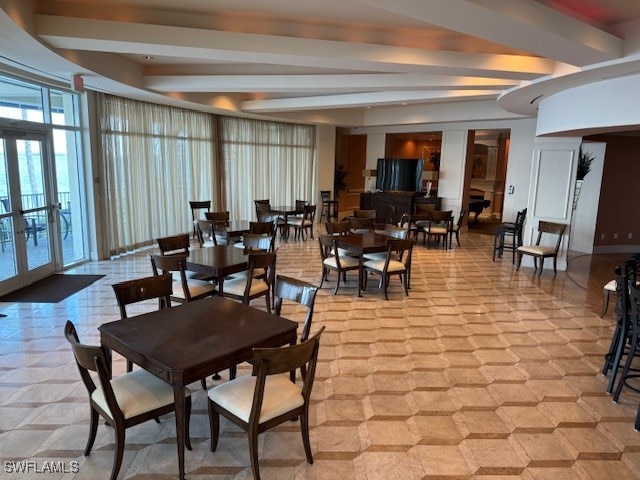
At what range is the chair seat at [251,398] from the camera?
242cm

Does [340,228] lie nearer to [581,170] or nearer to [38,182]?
[38,182]

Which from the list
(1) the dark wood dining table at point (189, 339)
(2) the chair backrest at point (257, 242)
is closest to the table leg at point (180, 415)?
(1) the dark wood dining table at point (189, 339)

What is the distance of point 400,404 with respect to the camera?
3328 millimetres

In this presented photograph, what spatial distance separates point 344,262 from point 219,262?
6.75 feet

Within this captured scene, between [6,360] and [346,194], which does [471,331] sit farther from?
[346,194]

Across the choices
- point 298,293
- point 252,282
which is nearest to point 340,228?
point 252,282

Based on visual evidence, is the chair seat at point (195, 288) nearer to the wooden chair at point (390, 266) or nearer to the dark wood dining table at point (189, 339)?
the dark wood dining table at point (189, 339)

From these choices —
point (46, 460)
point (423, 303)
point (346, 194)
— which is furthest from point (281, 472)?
point (346, 194)

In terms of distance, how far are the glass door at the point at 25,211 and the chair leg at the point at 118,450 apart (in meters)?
4.46

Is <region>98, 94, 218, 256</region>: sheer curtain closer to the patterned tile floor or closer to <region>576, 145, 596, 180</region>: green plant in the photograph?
the patterned tile floor

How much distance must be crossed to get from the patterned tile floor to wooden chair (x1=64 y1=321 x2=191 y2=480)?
1.09ft

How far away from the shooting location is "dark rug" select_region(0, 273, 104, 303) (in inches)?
219

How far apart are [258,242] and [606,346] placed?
399 cm

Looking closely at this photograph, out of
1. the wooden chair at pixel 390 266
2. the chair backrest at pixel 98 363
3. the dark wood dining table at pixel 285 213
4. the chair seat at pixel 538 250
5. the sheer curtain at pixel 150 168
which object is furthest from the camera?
the dark wood dining table at pixel 285 213
